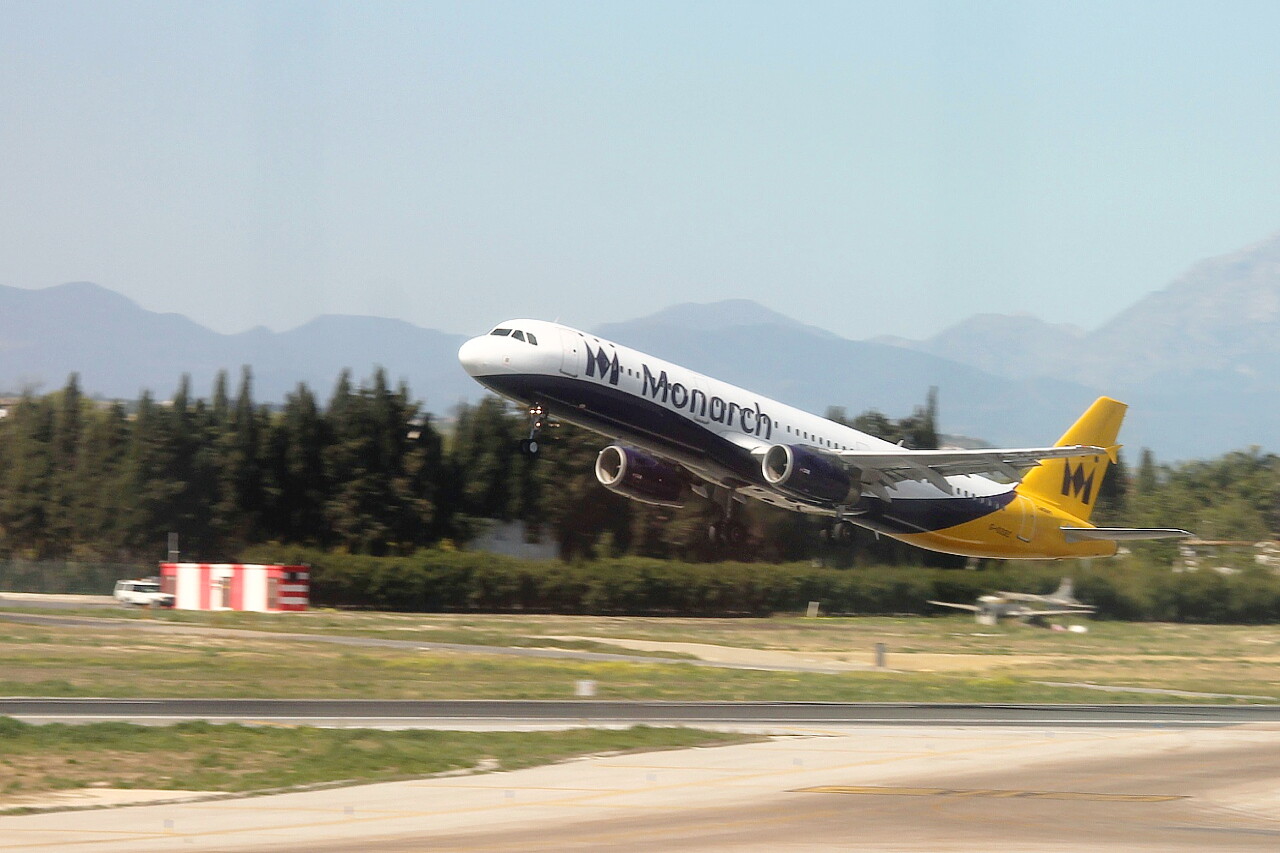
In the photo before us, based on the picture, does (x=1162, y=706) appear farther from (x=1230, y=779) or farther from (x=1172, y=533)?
(x=1172, y=533)

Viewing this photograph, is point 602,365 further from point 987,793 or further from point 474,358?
point 987,793

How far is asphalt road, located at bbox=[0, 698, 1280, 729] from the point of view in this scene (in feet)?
79.8

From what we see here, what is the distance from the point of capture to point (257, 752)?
19906 mm

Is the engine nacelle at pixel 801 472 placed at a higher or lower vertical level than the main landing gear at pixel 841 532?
higher

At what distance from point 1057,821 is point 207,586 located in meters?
52.7

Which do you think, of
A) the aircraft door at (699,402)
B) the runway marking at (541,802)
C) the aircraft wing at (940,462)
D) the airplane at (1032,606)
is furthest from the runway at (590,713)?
the airplane at (1032,606)

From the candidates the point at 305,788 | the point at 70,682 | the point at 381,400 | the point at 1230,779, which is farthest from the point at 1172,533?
the point at 381,400

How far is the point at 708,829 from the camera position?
15.3m

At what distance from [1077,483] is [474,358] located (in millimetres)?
27157

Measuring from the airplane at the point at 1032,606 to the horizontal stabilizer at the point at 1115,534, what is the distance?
24.5 ft

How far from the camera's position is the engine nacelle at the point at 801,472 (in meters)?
42.3

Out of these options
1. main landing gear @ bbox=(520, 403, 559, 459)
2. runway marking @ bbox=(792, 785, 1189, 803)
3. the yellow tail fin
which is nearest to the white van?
main landing gear @ bbox=(520, 403, 559, 459)

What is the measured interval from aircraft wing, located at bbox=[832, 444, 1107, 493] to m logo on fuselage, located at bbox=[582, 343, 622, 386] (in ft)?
29.1

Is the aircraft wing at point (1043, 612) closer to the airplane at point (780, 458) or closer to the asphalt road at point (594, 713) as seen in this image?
the airplane at point (780, 458)
